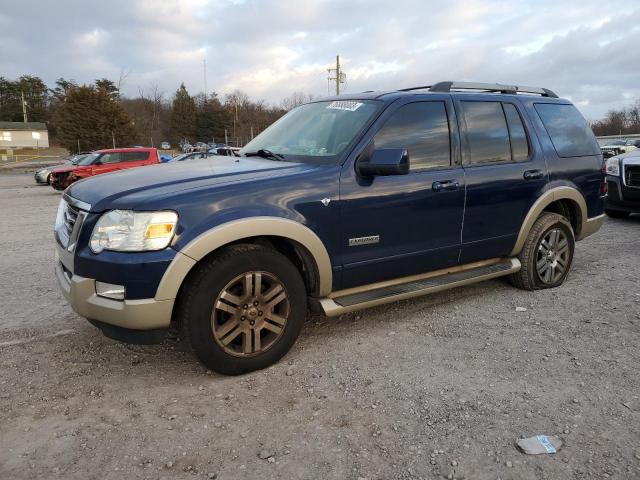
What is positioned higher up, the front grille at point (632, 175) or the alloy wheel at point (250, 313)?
the front grille at point (632, 175)

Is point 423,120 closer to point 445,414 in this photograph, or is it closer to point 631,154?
point 445,414

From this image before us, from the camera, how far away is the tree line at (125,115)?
52.7 meters

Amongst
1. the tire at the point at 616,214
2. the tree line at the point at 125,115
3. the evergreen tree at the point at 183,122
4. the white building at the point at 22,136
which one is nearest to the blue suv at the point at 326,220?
the tire at the point at 616,214

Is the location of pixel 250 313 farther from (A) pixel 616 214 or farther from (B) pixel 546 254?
(A) pixel 616 214

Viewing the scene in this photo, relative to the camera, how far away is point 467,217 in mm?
4145

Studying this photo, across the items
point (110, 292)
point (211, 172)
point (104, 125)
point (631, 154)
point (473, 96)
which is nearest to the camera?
point (110, 292)

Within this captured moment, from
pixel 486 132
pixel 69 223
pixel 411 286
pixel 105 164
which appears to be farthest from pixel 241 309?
pixel 105 164

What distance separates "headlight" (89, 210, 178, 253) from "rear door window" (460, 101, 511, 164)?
2.61 m

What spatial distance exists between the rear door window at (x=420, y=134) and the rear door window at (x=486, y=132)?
0.86 ft

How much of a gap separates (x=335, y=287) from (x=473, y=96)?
7.09ft

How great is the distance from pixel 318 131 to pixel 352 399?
2.14m

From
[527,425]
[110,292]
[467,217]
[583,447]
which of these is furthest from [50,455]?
[467,217]

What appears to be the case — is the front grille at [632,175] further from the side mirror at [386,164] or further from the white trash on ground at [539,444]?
the white trash on ground at [539,444]

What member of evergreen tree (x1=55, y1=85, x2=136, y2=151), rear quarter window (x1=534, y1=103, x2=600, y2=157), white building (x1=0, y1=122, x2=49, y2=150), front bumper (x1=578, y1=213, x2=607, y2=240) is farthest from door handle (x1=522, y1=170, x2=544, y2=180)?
white building (x1=0, y1=122, x2=49, y2=150)
